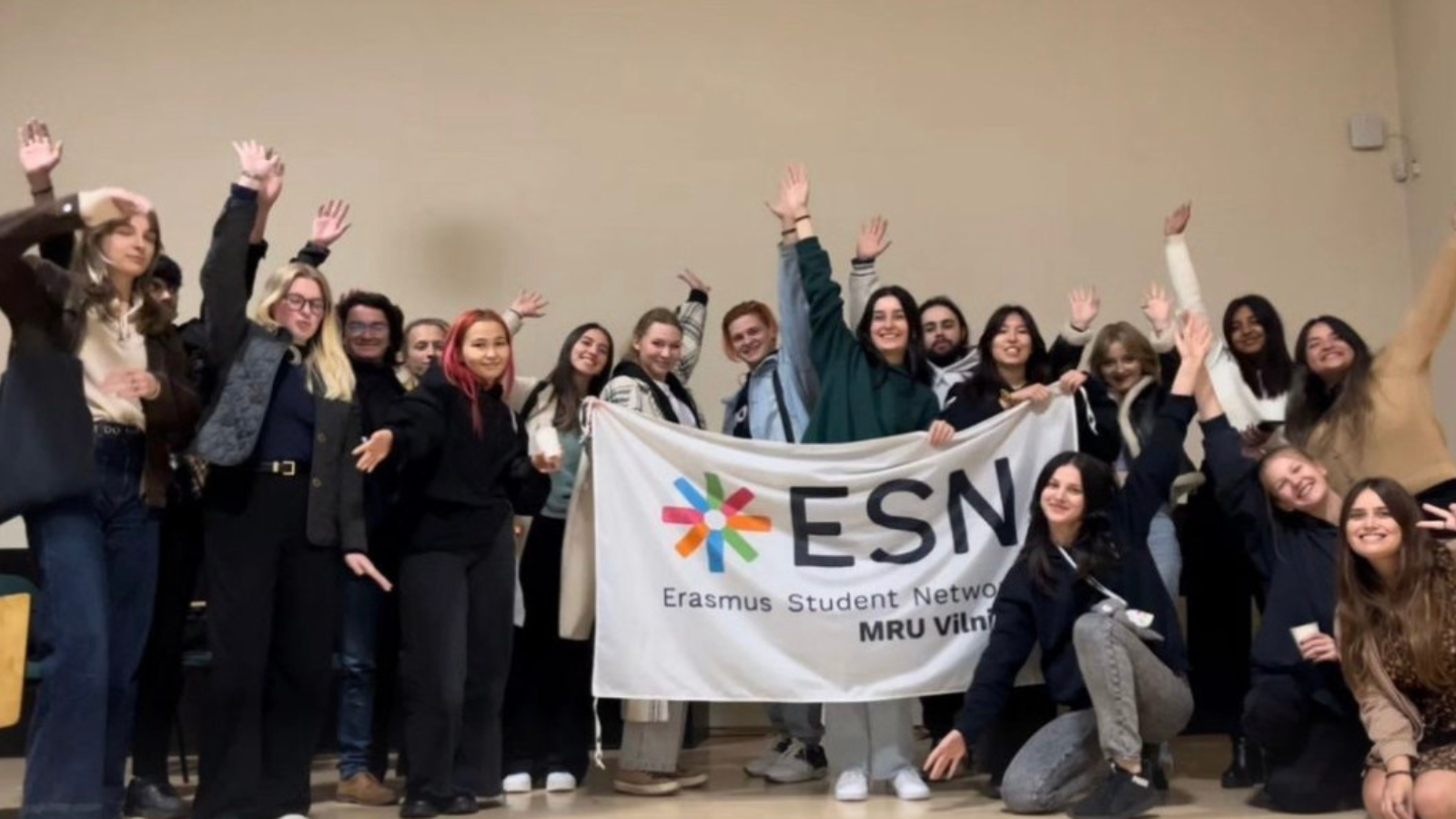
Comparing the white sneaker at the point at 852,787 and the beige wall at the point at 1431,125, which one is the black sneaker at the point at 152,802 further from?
the beige wall at the point at 1431,125

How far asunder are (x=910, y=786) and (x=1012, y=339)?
1334 mm

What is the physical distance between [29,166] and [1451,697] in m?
3.46

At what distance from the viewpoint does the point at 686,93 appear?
19.4ft

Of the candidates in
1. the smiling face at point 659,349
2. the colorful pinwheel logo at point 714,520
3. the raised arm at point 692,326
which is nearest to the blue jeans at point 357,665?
the colorful pinwheel logo at point 714,520

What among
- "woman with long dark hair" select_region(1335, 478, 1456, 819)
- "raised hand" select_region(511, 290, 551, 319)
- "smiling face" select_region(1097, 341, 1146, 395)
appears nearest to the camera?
"woman with long dark hair" select_region(1335, 478, 1456, 819)

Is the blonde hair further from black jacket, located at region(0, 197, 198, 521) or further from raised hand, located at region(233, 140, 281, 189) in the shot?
black jacket, located at region(0, 197, 198, 521)

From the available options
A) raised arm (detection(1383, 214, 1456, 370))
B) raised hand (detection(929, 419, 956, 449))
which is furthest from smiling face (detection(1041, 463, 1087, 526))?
raised arm (detection(1383, 214, 1456, 370))

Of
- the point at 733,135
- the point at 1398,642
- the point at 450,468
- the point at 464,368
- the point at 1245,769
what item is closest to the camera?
the point at 1398,642

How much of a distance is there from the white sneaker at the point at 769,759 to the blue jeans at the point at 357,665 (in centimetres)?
117

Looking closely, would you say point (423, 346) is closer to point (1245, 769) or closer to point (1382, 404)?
point (1245, 769)

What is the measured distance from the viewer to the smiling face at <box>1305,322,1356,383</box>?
404 cm

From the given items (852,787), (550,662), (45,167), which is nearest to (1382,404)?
(852,787)

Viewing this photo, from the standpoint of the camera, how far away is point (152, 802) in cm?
382

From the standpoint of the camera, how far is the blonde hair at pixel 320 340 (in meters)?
3.55
